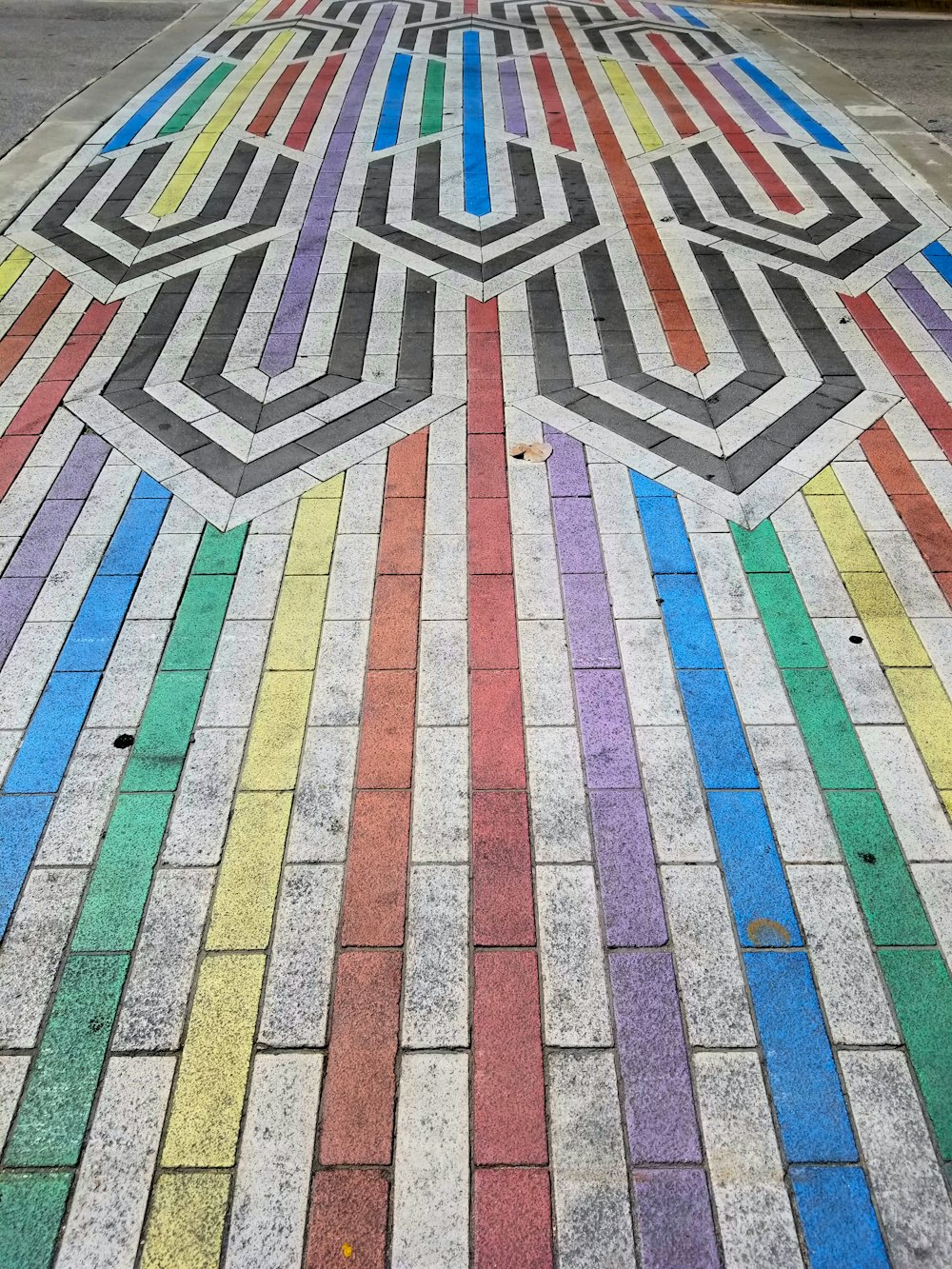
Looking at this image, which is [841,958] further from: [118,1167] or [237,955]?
[118,1167]

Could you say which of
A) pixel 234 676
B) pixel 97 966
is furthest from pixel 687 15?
pixel 97 966

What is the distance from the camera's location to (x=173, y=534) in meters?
5.31

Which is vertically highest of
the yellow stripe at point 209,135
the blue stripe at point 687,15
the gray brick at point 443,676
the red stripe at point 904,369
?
the blue stripe at point 687,15

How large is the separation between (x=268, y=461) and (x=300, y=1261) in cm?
423

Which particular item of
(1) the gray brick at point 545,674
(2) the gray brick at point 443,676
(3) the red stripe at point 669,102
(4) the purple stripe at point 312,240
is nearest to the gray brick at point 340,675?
(2) the gray brick at point 443,676

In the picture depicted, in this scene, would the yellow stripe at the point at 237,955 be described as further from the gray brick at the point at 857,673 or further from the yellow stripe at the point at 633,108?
the yellow stripe at the point at 633,108

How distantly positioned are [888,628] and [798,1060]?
2.31 m

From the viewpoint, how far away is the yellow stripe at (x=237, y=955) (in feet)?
9.29

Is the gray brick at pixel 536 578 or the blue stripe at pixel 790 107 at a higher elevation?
the blue stripe at pixel 790 107

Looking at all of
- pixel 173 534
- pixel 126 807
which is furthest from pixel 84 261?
pixel 126 807

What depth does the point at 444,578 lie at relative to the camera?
198 inches

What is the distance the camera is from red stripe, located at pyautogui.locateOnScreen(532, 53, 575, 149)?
10622 mm

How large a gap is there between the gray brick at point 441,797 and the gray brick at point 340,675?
0.35 meters

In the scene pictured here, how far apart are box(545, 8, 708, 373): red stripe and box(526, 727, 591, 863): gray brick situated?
139 inches
